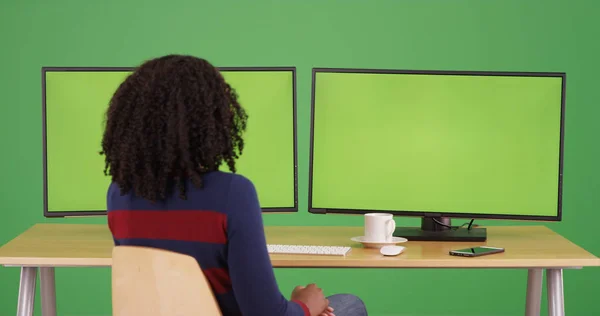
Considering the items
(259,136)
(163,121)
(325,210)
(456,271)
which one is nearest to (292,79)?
(259,136)

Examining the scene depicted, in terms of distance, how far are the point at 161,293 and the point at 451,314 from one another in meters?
2.59

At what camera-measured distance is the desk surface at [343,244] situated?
215 centimetres

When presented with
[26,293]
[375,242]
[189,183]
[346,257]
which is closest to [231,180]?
[189,183]

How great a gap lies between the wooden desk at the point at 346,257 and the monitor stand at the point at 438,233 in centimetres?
4

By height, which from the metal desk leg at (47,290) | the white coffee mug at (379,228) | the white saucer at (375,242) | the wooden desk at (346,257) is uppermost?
the white coffee mug at (379,228)

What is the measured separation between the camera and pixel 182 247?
1688 mm

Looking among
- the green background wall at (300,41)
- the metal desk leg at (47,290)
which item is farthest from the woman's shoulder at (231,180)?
the green background wall at (300,41)

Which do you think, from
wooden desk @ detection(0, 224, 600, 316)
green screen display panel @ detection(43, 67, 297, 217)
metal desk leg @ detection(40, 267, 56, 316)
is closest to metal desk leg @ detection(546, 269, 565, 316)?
wooden desk @ detection(0, 224, 600, 316)

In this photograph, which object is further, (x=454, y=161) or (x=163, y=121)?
(x=454, y=161)

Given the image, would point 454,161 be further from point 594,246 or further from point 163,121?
point 594,246

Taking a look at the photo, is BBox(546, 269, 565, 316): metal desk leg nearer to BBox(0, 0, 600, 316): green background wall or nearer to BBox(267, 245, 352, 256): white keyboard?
BBox(267, 245, 352, 256): white keyboard

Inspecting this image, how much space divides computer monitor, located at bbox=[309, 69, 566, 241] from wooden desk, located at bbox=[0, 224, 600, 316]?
0.32 ft

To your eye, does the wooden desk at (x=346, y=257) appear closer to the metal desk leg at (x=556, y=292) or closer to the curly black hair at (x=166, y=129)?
the metal desk leg at (x=556, y=292)

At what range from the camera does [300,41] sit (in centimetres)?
391
